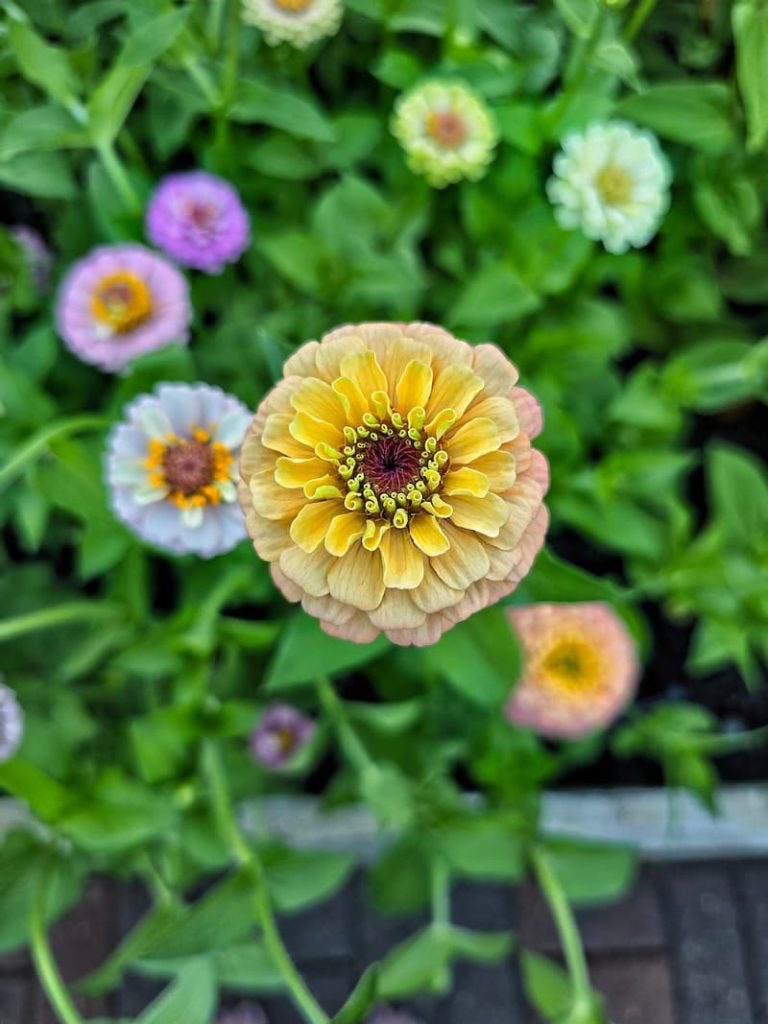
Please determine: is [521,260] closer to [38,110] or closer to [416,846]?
[38,110]

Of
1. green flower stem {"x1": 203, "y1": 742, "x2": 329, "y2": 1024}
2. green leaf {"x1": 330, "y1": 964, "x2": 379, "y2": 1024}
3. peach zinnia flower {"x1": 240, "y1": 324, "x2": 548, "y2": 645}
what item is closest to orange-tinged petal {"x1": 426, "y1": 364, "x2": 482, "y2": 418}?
peach zinnia flower {"x1": 240, "y1": 324, "x2": 548, "y2": 645}

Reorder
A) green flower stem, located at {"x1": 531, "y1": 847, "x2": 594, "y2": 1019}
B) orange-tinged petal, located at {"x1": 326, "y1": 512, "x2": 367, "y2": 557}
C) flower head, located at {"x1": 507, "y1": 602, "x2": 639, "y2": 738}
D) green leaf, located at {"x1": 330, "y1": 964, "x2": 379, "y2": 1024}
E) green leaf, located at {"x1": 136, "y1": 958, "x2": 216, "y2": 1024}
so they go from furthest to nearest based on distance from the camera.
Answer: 1. flower head, located at {"x1": 507, "y1": 602, "x2": 639, "y2": 738}
2. green flower stem, located at {"x1": 531, "y1": 847, "x2": 594, "y2": 1019}
3. green leaf, located at {"x1": 136, "y1": 958, "x2": 216, "y2": 1024}
4. green leaf, located at {"x1": 330, "y1": 964, "x2": 379, "y2": 1024}
5. orange-tinged petal, located at {"x1": 326, "y1": 512, "x2": 367, "y2": 557}

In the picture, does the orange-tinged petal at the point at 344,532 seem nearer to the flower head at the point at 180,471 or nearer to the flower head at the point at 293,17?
the flower head at the point at 180,471

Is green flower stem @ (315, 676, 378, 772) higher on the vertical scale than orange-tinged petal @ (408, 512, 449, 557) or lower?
lower

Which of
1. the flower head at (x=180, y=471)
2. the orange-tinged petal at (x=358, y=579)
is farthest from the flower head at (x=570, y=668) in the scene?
the orange-tinged petal at (x=358, y=579)

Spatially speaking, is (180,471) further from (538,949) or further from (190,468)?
(538,949)

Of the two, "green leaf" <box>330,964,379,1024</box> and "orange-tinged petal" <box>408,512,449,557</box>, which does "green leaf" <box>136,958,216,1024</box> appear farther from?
"orange-tinged petal" <box>408,512,449,557</box>

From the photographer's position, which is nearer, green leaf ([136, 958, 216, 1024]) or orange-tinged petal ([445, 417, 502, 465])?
orange-tinged petal ([445, 417, 502, 465])

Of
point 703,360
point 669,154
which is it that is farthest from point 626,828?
point 669,154

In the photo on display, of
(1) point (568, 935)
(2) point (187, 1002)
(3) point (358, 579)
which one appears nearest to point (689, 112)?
(3) point (358, 579)
